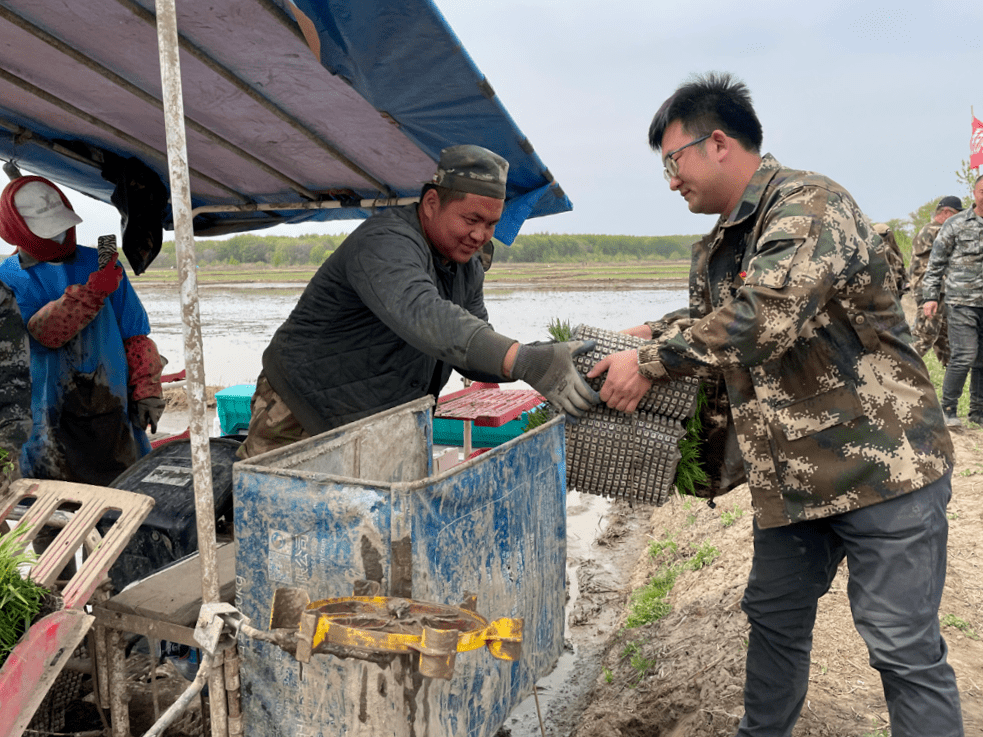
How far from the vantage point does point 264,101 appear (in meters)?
3.25

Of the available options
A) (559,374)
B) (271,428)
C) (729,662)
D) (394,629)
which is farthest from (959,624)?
(271,428)

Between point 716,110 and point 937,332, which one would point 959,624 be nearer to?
point 716,110

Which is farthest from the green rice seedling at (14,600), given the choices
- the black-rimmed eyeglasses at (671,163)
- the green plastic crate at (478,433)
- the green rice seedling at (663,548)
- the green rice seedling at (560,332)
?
the green plastic crate at (478,433)

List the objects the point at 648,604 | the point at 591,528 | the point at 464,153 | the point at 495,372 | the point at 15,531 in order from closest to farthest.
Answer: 1. the point at 15,531
2. the point at 495,372
3. the point at 464,153
4. the point at 648,604
5. the point at 591,528

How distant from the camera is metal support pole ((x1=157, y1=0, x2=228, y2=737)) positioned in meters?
1.66

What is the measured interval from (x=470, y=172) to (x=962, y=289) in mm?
5601

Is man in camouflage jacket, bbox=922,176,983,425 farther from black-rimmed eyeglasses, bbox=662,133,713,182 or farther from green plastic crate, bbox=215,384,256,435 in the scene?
green plastic crate, bbox=215,384,256,435

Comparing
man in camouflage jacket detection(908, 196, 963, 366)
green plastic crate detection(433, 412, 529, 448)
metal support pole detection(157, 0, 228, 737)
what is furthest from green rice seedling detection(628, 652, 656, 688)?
man in camouflage jacket detection(908, 196, 963, 366)

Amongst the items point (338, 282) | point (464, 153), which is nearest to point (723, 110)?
point (464, 153)

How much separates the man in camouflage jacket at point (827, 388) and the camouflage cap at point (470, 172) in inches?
31.4

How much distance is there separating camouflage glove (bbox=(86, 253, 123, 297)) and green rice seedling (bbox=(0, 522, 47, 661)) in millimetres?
1687

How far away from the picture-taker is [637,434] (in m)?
2.38

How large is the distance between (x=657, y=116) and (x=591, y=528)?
4162mm

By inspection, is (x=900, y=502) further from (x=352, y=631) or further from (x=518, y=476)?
(x=352, y=631)
